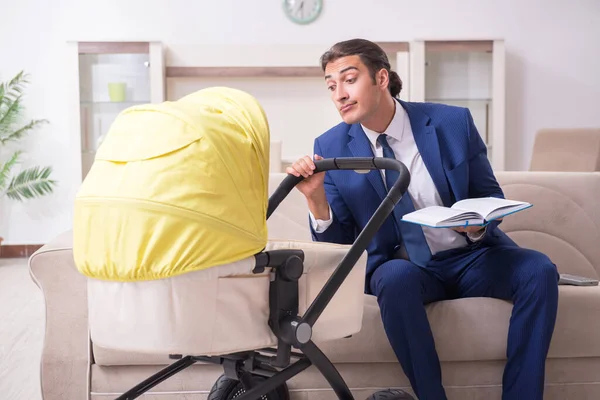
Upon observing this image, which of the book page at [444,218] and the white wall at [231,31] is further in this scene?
the white wall at [231,31]

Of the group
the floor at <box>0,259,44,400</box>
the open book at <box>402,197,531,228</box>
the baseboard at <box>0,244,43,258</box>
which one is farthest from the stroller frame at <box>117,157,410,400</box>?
the baseboard at <box>0,244,43,258</box>

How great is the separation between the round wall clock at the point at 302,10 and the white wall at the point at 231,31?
53mm

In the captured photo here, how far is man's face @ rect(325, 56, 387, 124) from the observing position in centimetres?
202

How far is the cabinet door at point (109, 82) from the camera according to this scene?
17.7ft

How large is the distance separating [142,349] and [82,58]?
4510mm

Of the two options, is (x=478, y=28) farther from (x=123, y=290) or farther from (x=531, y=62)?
(x=123, y=290)

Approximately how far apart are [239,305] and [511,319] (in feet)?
2.69

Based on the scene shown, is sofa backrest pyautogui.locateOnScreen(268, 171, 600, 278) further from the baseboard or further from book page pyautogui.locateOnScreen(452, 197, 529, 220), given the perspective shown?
the baseboard

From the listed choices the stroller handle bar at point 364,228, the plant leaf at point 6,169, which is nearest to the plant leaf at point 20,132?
the plant leaf at point 6,169

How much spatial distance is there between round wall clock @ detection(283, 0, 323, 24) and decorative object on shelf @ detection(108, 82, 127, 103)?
1.45 metres

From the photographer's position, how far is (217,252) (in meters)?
1.30

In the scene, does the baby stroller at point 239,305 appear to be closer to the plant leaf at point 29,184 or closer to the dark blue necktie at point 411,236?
the dark blue necktie at point 411,236

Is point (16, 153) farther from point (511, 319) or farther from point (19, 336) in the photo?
point (511, 319)

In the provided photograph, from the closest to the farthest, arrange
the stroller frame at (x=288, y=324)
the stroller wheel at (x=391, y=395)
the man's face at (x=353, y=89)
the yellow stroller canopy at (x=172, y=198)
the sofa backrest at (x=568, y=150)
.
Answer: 1. the yellow stroller canopy at (x=172, y=198)
2. the stroller frame at (x=288, y=324)
3. the stroller wheel at (x=391, y=395)
4. the man's face at (x=353, y=89)
5. the sofa backrest at (x=568, y=150)
